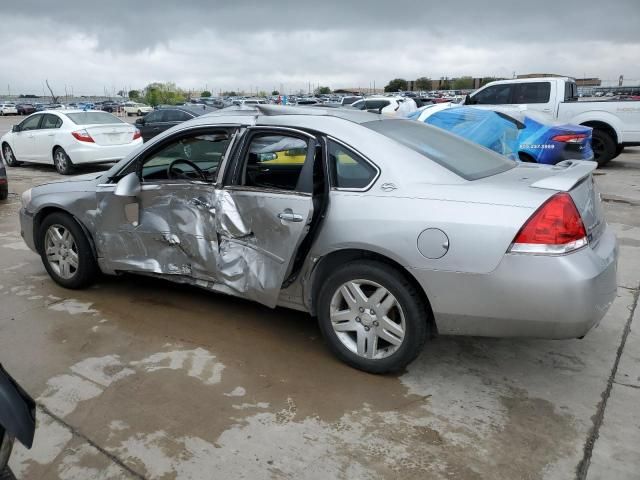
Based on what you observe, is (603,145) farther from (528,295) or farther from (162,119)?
(162,119)

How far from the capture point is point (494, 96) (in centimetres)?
1301

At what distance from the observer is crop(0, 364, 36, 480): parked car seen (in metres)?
1.70

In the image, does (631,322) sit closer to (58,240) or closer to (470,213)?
(470,213)

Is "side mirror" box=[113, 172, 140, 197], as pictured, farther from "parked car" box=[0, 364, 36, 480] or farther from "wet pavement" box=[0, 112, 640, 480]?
"parked car" box=[0, 364, 36, 480]

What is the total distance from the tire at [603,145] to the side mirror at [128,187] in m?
11.0

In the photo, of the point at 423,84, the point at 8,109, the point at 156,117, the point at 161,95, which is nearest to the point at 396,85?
the point at 423,84

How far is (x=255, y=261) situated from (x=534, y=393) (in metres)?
1.85

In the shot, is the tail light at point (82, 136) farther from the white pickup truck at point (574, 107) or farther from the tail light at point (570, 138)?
the tail light at point (570, 138)

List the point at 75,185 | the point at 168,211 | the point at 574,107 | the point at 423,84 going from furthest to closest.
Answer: the point at 423,84 → the point at 574,107 → the point at 75,185 → the point at 168,211

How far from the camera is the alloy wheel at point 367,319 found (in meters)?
3.16

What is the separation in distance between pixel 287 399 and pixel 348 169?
1.39 metres

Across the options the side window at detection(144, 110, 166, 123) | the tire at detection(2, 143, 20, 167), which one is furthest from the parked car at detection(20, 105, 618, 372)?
the side window at detection(144, 110, 166, 123)

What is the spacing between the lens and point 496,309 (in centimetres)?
285

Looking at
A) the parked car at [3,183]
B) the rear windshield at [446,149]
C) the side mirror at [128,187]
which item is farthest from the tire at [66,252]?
the parked car at [3,183]
